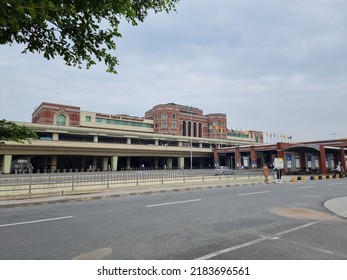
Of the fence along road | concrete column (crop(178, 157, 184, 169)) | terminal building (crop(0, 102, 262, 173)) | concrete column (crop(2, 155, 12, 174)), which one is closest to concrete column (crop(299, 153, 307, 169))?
terminal building (crop(0, 102, 262, 173))

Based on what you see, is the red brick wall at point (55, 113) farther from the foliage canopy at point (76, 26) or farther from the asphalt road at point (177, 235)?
the foliage canopy at point (76, 26)

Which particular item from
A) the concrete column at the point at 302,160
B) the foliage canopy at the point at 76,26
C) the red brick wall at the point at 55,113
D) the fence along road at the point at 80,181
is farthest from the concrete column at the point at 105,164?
the foliage canopy at the point at 76,26

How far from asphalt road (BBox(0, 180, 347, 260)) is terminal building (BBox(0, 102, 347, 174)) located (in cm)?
2888

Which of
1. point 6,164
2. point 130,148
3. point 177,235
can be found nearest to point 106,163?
point 130,148

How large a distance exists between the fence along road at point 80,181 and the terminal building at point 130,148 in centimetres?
1805

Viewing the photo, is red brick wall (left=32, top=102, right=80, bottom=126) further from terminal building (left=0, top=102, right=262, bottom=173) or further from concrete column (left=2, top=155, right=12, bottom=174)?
concrete column (left=2, top=155, right=12, bottom=174)

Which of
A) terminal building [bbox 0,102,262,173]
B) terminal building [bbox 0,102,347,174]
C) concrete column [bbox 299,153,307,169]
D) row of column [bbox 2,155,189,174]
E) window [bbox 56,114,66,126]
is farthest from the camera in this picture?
window [bbox 56,114,66,126]

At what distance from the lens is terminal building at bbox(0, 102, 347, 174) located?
41.2 m

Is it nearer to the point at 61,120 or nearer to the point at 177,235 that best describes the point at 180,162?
the point at 61,120

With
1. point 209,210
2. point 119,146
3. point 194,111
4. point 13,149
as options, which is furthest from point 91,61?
point 194,111

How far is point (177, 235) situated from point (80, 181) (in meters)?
12.8

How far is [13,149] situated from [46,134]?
466 inches

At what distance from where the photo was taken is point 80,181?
16547 mm

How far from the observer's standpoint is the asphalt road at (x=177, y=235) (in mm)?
4480
